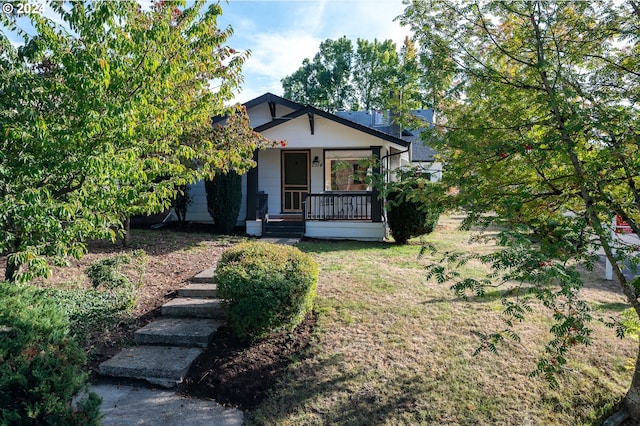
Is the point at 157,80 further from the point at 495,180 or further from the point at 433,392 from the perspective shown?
the point at 433,392

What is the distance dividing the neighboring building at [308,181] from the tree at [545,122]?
22.3 feet

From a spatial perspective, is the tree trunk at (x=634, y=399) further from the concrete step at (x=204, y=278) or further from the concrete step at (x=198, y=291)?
the concrete step at (x=204, y=278)

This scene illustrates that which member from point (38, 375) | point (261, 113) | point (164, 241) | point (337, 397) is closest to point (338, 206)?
point (261, 113)

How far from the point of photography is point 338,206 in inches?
487

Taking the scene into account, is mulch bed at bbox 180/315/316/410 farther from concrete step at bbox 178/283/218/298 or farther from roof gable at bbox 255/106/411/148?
roof gable at bbox 255/106/411/148

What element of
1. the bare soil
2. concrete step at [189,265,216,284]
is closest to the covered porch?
the bare soil

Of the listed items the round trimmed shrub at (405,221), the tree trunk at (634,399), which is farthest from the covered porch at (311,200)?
the tree trunk at (634,399)

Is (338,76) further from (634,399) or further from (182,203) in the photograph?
(634,399)

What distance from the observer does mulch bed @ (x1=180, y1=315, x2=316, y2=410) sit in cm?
386

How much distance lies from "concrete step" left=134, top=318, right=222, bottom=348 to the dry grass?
1.29m

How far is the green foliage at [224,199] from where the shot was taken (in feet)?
38.4

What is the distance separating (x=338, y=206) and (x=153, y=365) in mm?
8739

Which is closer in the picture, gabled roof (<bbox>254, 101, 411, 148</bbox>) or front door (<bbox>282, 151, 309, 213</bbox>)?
gabled roof (<bbox>254, 101, 411, 148</bbox>)

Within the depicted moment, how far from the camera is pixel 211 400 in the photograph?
380cm
